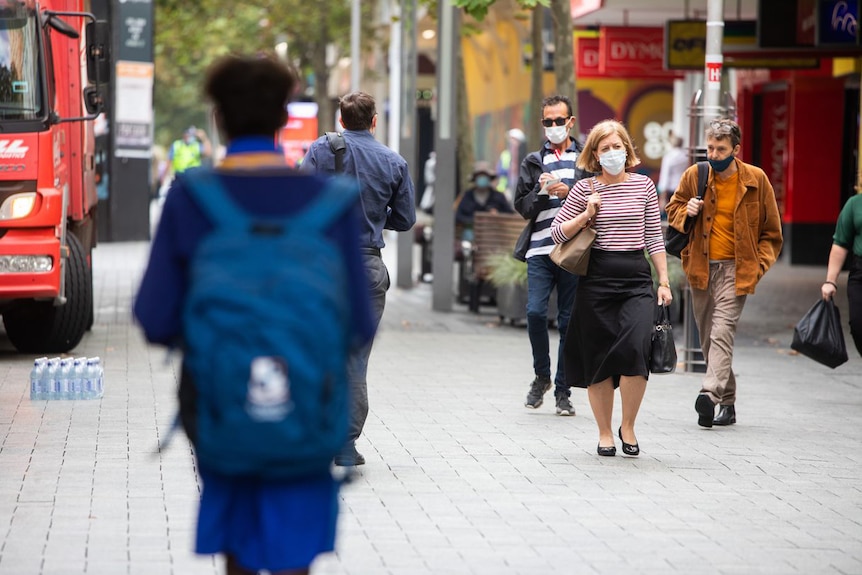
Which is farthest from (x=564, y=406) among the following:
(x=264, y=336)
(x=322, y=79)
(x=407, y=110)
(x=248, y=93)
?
(x=322, y=79)

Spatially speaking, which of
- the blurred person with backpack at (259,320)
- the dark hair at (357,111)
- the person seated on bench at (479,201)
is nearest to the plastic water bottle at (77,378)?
the dark hair at (357,111)

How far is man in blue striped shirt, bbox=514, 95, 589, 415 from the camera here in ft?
31.0

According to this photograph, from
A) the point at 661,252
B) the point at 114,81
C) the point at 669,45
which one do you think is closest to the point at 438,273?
the point at 669,45

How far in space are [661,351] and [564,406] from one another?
1.68m

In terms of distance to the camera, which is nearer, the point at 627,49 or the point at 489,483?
the point at 489,483

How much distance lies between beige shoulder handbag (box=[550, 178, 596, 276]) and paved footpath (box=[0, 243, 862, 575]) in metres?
1.01

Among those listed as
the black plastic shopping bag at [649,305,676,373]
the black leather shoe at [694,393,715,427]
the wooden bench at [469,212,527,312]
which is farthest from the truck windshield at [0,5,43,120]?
the wooden bench at [469,212,527,312]

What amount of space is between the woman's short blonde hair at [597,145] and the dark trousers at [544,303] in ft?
4.91

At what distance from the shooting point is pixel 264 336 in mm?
3490

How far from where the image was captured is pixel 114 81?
27609 mm

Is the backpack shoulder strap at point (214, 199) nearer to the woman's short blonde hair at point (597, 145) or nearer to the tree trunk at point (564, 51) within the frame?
the woman's short blonde hair at point (597, 145)

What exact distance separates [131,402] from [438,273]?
740 centimetres

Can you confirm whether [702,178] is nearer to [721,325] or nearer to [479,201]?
[721,325]

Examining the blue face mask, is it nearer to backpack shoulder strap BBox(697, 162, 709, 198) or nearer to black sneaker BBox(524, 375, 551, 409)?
backpack shoulder strap BBox(697, 162, 709, 198)
